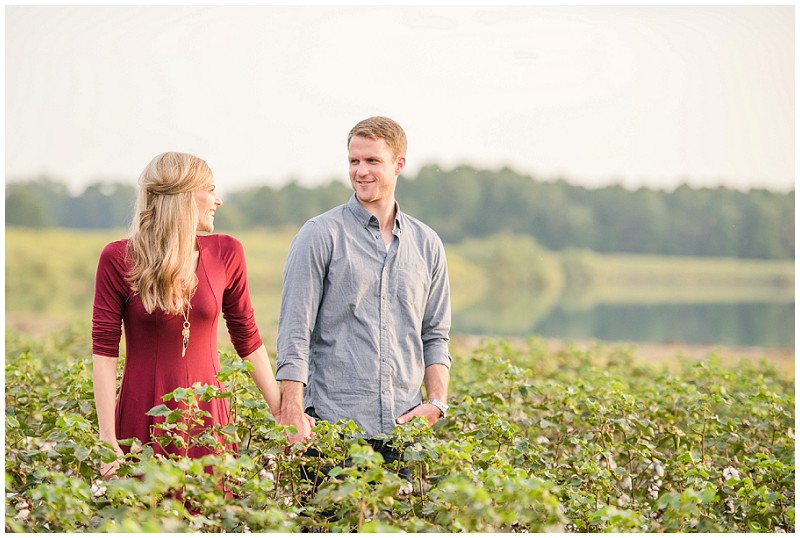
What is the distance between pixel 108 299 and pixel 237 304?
0.43m

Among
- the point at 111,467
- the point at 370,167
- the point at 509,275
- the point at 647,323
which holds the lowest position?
the point at 647,323

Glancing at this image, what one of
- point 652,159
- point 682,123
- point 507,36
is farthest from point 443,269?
point 652,159

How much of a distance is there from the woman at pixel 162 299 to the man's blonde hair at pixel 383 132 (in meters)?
0.57

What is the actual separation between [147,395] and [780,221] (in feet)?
237

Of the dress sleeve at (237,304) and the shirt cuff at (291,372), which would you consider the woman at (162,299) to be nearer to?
the dress sleeve at (237,304)

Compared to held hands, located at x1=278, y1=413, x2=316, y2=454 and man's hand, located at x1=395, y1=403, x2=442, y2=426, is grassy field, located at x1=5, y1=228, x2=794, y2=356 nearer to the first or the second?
man's hand, located at x1=395, y1=403, x2=442, y2=426

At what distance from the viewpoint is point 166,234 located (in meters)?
2.82

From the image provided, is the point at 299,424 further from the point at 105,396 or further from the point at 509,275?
the point at 509,275

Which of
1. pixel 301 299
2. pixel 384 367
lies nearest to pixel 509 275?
pixel 384 367

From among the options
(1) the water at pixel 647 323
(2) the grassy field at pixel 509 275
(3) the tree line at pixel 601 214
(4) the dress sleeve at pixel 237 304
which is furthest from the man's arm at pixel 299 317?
(3) the tree line at pixel 601 214

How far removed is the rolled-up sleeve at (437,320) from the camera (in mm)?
3381

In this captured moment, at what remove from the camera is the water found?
3253cm

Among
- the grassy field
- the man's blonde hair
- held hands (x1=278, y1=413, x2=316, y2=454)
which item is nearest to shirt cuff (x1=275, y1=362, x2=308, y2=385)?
held hands (x1=278, y1=413, x2=316, y2=454)

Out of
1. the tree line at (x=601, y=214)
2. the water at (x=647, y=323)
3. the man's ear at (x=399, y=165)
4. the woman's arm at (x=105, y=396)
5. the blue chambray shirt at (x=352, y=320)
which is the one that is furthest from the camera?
the tree line at (x=601, y=214)
